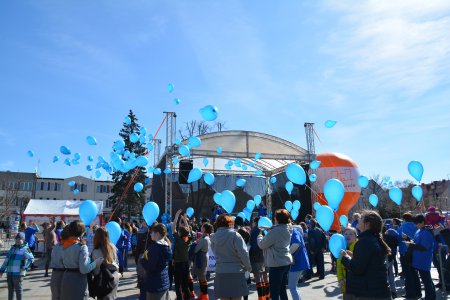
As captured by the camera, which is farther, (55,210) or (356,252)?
(55,210)

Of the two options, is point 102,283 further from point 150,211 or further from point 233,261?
point 150,211

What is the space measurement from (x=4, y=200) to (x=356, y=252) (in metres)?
39.1

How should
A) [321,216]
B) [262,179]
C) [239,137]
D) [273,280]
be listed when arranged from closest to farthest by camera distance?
[273,280]
[321,216]
[239,137]
[262,179]

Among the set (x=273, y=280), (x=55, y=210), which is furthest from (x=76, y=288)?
(x=55, y=210)

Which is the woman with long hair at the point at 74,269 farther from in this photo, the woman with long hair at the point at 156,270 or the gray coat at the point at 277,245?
the gray coat at the point at 277,245

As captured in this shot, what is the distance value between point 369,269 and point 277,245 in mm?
1711

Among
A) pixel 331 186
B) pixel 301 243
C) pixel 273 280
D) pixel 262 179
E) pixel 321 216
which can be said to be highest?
pixel 262 179

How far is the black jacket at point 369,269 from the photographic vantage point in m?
3.25

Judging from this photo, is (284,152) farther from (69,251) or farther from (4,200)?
(4,200)

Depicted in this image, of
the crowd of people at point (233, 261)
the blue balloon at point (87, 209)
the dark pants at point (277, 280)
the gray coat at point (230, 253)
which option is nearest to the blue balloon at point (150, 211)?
the crowd of people at point (233, 261)

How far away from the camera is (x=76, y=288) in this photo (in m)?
3.93

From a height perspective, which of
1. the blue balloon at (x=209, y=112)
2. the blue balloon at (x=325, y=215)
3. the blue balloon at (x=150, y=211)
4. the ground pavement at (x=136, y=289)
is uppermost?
the blue balloon at (x=209, y=112)

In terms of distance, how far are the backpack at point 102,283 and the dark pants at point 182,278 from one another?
7.15 ft

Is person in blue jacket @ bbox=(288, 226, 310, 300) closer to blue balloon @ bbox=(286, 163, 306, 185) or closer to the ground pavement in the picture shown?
the ground pavement
